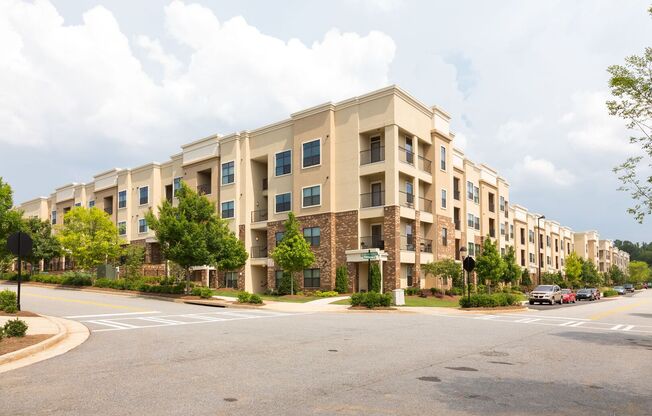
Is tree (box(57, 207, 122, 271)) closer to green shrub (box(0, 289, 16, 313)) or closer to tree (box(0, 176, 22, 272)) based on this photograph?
tree (box(0, 176, 22, 272))

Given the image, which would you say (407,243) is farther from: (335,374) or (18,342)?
(335,374)

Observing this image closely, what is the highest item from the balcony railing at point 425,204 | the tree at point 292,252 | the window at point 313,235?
the balcony railing at point 425,204

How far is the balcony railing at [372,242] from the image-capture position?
1504 inches

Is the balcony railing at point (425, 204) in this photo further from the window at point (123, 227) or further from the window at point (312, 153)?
the window at point (123, 227)

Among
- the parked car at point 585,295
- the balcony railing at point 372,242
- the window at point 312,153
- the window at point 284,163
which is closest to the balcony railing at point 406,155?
the balcony railing at point 372,242

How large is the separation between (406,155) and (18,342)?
31.8 metres

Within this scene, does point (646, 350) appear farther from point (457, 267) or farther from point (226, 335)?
point (457, 267)

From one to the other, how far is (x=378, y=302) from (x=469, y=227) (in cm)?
2950

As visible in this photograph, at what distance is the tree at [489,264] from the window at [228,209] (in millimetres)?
22487

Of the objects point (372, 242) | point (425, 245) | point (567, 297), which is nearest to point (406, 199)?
point (372, 242)

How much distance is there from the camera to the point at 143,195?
5731 centimetres

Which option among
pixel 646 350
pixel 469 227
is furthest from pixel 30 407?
pixel 469 227

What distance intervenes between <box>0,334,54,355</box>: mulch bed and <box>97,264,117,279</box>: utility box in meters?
34.7

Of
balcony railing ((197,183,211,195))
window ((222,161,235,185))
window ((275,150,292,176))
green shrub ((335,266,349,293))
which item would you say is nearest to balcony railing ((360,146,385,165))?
window ((275,150,292,176))
